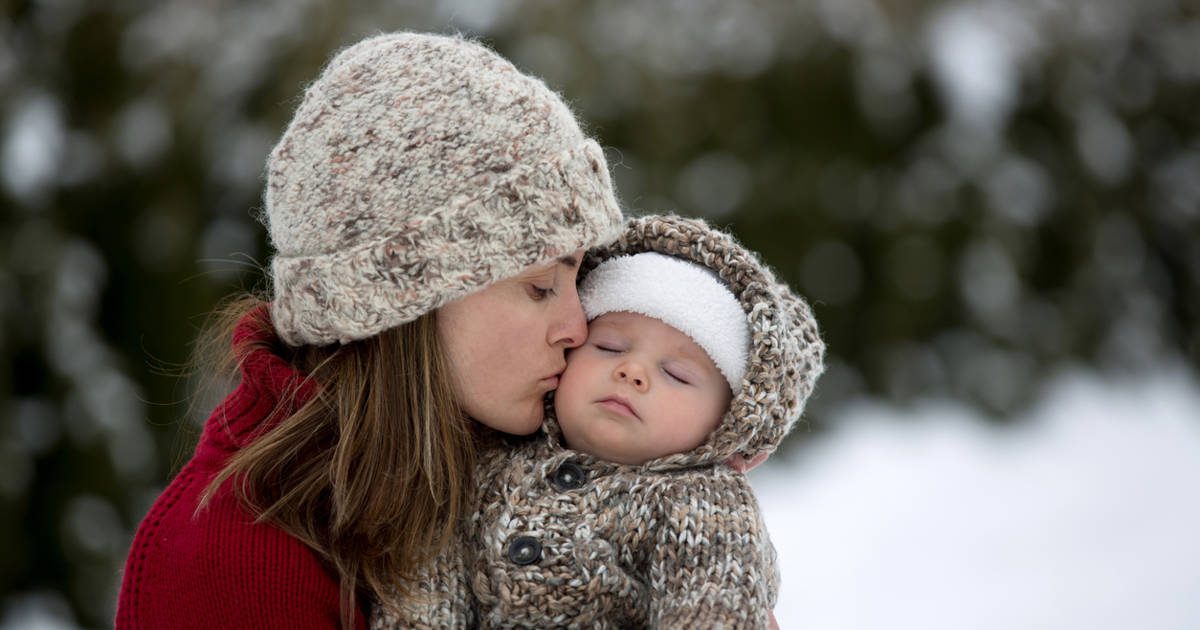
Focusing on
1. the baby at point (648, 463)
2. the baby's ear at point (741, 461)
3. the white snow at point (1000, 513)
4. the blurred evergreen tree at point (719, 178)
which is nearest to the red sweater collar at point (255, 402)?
the baby at point (648, 463)

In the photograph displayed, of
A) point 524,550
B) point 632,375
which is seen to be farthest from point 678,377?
point 524,550

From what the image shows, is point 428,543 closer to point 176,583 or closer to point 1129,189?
point 176,583

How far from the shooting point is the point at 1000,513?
5723mm

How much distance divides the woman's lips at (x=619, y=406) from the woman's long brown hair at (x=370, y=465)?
225mm

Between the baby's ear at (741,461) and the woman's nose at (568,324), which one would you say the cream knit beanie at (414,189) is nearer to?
the woman's nose at (568,324)

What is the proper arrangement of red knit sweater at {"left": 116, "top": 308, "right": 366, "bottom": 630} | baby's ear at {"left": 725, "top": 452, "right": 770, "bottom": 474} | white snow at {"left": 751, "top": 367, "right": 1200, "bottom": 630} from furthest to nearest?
white snow at {"left": 751, "top": 367, "right": 1200, "bottom": 630} < baby's ear at {"left": 725, "top": 452, "right": 770, "bottom": 474} < red knit sweater at {"left": 116, "top": 308, "right": 366, "bottom": 630}

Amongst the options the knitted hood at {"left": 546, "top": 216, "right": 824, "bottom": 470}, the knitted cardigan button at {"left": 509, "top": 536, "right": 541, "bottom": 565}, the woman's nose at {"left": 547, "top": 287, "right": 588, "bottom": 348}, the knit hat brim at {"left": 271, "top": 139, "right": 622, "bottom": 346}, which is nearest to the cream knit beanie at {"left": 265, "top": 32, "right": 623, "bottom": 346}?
the knit hat brim at {"left": 271, "top": 139, "right": 622, "bottom": 346}

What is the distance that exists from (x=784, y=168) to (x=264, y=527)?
3.97 m

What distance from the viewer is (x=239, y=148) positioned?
4750 mm

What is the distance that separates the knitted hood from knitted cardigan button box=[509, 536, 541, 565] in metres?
0.22

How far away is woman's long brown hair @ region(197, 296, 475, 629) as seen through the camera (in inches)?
72.1

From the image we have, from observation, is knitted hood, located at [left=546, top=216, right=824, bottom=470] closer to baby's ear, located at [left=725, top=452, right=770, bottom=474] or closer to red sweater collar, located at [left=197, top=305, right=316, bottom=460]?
baby's ear, located at [left=725, top=452, right=770, bottom=474]

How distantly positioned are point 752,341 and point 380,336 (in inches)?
23.1

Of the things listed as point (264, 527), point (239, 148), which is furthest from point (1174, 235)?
point (264, 527)
